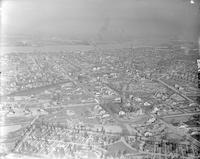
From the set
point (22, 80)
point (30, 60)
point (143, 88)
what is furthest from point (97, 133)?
point (30, 60)

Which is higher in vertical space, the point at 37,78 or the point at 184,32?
the point at 184,32

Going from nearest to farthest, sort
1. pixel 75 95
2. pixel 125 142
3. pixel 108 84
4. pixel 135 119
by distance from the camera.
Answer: pixel 125 142 < pixel 135 119 < pixel 75 95 < pixel 108 84

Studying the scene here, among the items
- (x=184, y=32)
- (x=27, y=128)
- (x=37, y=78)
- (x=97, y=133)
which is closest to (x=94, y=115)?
(x=97, y=133)

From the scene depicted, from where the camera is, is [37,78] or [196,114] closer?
[196,114]

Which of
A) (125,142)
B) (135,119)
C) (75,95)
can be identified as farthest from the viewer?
(75,95)

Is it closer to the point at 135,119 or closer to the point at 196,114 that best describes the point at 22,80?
the point at 135,119

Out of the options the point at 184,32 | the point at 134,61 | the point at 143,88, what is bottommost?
the point at 143,88
